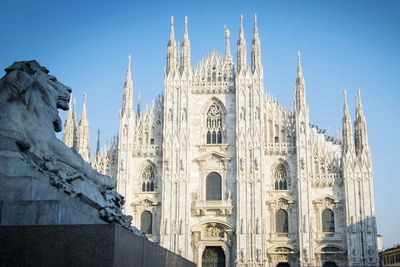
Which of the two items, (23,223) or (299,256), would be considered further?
(299,256)

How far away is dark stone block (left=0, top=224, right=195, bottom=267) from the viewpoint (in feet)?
22.3

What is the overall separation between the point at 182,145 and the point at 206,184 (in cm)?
300

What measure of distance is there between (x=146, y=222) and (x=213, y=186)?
498cm

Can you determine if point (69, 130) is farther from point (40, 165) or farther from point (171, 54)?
point (40, 165)

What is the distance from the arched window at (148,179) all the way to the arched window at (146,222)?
158 cm

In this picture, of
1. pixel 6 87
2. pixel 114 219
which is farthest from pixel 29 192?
pixel 6 87

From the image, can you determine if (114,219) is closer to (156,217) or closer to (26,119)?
(26,119)

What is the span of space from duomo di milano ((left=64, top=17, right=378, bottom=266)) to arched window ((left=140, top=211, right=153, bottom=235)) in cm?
7

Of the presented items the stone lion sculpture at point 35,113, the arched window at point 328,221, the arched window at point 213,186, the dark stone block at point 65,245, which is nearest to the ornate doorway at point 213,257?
the arched window at point 213,186

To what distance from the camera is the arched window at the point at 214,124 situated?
119 feet

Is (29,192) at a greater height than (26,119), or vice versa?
(26,119)

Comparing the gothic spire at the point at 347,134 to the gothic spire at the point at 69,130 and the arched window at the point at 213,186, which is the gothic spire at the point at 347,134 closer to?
the arched window at the point at 213,186

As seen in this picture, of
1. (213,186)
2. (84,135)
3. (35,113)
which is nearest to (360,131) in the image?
(213,186)

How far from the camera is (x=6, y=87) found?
9.34 m
